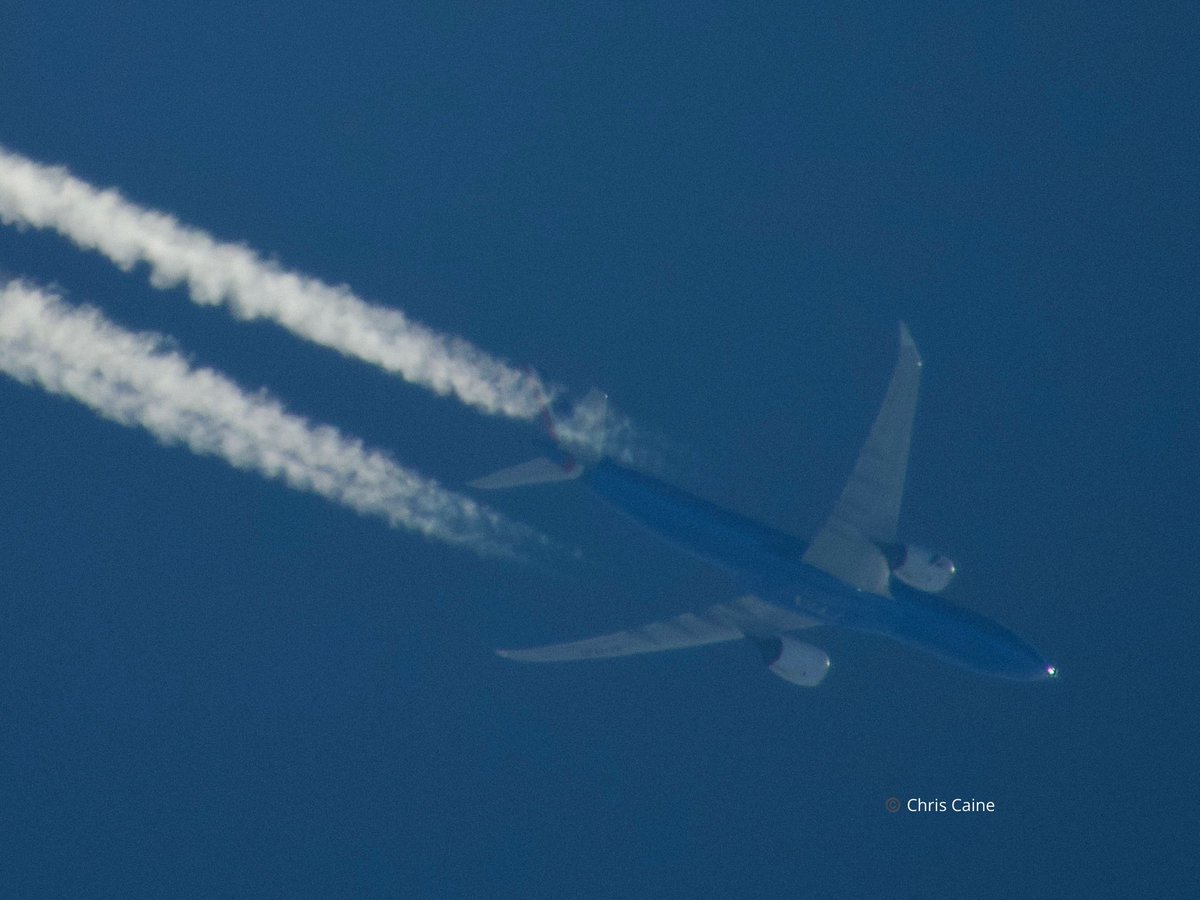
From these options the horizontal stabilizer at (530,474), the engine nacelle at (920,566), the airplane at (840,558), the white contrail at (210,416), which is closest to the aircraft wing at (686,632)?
the airplane at (840,558)

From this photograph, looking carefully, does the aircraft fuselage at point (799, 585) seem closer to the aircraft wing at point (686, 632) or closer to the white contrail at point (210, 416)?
the aircraft wing at point (686, 632)

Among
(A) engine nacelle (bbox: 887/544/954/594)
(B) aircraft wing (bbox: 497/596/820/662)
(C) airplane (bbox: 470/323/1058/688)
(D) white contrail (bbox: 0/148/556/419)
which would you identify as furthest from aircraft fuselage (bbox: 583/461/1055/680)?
(D) white contrail (bbox: 0/148/556/419)

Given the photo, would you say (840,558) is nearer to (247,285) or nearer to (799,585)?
(799,585)

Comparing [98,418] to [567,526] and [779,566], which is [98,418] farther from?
[779,566]

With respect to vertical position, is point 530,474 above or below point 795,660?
above

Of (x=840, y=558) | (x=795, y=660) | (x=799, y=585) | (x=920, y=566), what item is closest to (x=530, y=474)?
(x=799, y=585)

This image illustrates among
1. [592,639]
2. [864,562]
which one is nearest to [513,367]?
[592,639]

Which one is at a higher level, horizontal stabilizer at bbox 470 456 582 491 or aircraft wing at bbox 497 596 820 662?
horizontal stabilizer at bbox 470 456 582 491

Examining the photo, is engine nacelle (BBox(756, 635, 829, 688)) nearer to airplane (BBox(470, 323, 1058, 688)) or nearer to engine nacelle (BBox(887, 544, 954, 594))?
airplane (BBox(470, 323, 1058, 688))
